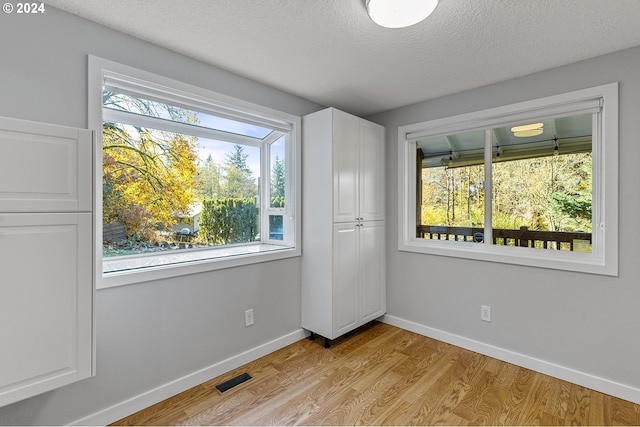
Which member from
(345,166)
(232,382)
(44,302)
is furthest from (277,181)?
(44,302)

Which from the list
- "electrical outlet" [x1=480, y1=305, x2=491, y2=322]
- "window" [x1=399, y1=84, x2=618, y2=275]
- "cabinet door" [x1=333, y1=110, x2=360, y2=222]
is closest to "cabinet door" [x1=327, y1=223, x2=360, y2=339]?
"cabinet door" [x1=333, y1=110, x2=360, y2=222]

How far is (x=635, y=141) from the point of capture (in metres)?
1.98

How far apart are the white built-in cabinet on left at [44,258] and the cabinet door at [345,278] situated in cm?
180

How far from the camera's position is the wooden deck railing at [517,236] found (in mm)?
2334

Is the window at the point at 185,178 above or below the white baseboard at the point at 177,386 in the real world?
above

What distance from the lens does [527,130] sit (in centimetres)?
254

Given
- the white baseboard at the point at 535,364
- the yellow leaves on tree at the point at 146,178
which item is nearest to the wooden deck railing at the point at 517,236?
the white baseboard at the point at 535,364

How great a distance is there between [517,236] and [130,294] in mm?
3005

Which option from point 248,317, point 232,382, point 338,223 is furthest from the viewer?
point 338,223

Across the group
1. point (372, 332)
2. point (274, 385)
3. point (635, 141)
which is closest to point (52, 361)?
point (274, 385)

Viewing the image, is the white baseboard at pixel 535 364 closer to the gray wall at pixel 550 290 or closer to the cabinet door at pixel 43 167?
the gray wall at pixel 550 290

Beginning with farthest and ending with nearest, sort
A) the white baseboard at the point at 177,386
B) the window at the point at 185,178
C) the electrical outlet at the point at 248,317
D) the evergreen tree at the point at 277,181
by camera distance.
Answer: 1. the evergreen tree at the point at 277,181
2. the electrical outlet at the point at 248,317
3. the window at the point at 185,178
4. the white baseboard at the point at 177,386

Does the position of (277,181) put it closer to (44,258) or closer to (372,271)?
(372,271)

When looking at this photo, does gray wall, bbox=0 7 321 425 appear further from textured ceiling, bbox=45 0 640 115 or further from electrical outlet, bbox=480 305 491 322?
electrical outlet, bbox=480 305 491 322
